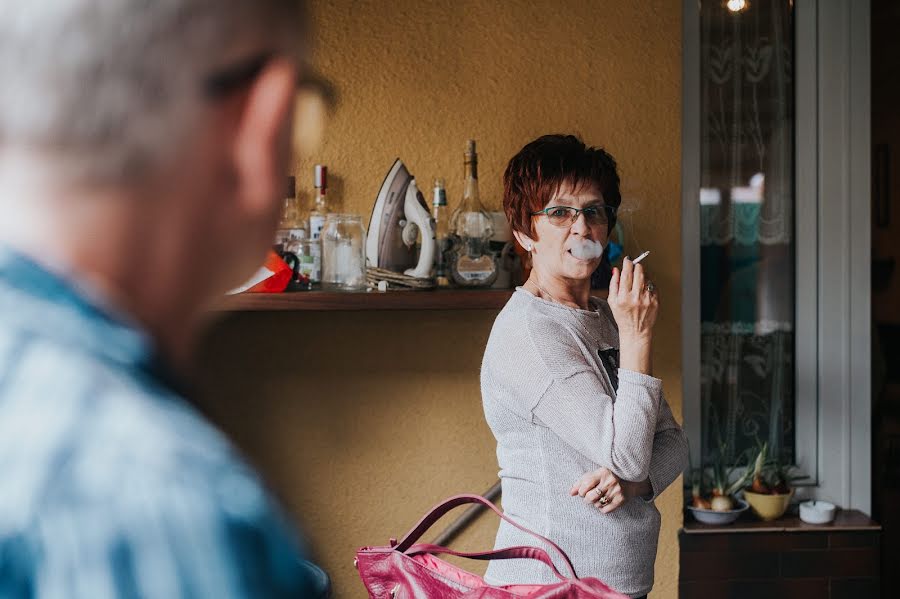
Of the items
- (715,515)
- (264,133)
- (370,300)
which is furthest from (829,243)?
(264,133)

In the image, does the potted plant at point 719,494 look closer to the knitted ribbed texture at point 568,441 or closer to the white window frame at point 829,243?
the white window frame at point 829,243

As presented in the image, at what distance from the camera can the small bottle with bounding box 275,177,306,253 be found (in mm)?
2107

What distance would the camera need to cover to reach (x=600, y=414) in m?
1.42

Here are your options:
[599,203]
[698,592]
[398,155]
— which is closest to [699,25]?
[398,155]

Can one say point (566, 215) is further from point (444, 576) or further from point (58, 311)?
point (58, 311)

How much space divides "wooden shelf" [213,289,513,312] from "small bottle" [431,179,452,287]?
78 mm

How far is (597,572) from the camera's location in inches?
56.8

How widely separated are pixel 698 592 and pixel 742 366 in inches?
27.8

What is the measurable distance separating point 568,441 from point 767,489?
130 cm

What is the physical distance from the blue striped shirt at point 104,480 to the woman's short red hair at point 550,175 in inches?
53.6

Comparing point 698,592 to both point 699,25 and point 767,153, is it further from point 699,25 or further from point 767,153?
point 699,25

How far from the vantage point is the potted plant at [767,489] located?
2.42 m

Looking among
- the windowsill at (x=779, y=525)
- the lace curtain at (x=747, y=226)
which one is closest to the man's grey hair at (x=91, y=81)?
the windowsill at (x=779, y=525)

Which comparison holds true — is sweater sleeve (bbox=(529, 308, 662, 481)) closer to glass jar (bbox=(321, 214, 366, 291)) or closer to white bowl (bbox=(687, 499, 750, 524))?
glass jar (bbox=(321, 214, 366, 291))
